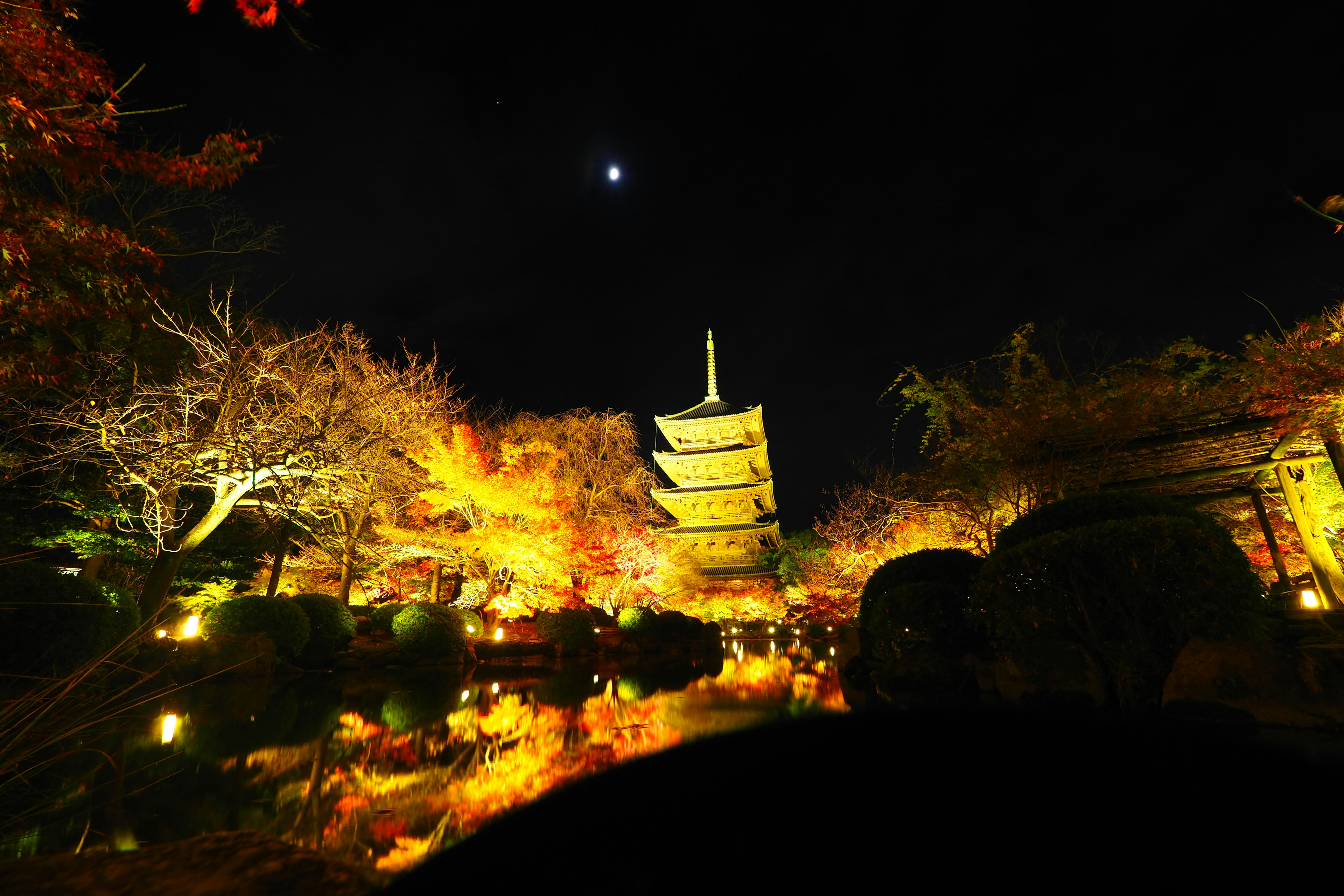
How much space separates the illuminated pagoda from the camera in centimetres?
2833

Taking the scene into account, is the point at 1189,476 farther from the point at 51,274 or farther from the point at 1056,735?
the point at 51,274

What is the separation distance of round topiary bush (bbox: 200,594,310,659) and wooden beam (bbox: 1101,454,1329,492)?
1323cm

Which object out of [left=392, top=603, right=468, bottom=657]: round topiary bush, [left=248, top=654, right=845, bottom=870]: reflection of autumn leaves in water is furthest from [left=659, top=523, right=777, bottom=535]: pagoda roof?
[left=248, top=654, right=845, bottom=870]: reflection of autumn leaves in water

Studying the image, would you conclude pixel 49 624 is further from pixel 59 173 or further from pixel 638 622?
pixel 638 622

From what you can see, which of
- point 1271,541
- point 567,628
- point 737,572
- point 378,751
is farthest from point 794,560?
point 378,751

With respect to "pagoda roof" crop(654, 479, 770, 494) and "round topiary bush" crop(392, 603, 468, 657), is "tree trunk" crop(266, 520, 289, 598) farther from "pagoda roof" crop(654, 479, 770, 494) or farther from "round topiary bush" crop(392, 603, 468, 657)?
"pagoda roof" crop(654, 479, 770, 494)

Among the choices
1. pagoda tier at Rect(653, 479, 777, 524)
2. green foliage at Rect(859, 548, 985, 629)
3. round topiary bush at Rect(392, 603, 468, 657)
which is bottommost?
round topiary bush at Rect(392, 603, 468, 657)

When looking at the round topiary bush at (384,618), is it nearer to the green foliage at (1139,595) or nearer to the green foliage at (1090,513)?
the green foliage at (1090,513)

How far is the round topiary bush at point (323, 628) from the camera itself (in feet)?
31.7

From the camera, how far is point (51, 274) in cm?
557

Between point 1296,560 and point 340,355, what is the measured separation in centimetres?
2215

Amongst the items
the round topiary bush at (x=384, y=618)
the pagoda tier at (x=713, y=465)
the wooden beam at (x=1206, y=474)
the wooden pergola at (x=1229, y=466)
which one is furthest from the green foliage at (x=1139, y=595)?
the pagoda tier at (x=713, y=465)

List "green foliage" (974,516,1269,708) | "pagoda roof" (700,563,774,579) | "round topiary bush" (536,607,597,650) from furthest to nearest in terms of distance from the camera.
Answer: "pagoda roof" (700,563,774,579) < "round topiary bush" (536,607,597,650) < "green foliage" (974,516,1269,708)

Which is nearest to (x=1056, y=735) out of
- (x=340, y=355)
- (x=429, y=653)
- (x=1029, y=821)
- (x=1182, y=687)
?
(x=1029, y=821)
